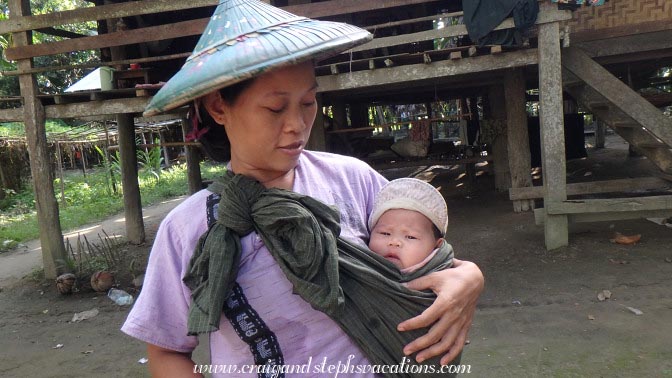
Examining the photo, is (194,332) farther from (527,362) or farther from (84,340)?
(84,340)

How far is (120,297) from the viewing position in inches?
225

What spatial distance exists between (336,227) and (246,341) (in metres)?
0.33

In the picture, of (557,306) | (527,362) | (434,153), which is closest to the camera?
(527,362)

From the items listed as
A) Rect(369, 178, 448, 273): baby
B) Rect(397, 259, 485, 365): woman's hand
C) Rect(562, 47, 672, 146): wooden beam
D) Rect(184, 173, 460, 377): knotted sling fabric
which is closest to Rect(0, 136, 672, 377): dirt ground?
Rect(562, 47, 672, 146): wooden beam

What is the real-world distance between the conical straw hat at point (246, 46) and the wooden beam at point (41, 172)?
6.07 meters

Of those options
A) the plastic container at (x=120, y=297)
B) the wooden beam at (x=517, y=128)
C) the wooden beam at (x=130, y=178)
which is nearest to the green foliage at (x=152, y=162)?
the wooden beam at (x=130, y=178)

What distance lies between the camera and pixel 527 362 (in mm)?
3529

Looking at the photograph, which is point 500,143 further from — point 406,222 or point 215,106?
point 215,106

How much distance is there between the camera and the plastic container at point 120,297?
5.62 metres

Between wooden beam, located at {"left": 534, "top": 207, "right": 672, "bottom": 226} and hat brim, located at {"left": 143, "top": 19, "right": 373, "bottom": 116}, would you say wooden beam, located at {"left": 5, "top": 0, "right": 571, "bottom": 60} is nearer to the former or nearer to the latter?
wooden beam, located at {"left": 534, "top": 207, "right": 672, "bottom": 226}

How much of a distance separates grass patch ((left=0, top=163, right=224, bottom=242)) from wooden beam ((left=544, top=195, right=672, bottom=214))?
730cm

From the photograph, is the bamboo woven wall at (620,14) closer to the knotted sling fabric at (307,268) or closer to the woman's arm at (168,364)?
the knotted sling fabric at (307,268)

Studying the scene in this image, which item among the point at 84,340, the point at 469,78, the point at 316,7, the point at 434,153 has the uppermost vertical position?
the point at 316,7

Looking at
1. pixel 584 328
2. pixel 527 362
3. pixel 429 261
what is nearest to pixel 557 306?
pixel 584 328
